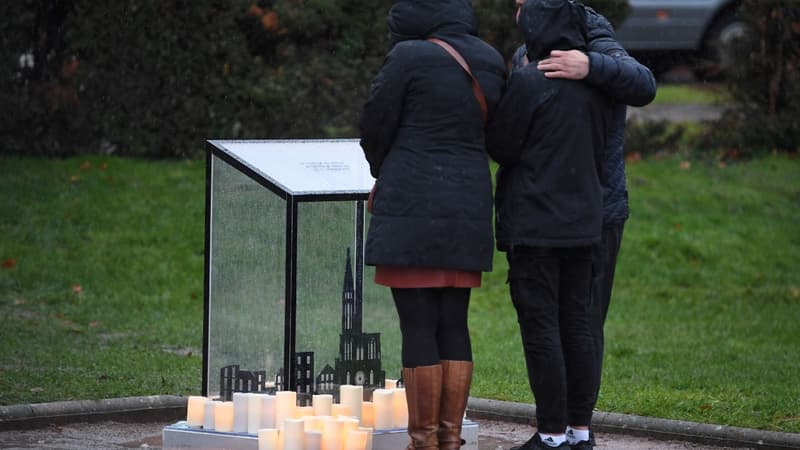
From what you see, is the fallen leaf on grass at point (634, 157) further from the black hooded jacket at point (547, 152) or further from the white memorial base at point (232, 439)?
the black hooded jacket at point (547, 152)

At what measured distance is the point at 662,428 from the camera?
263 inches

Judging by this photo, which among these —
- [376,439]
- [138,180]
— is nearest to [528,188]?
[376,439]

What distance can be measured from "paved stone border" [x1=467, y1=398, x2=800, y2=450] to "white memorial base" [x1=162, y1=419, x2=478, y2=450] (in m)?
1.11

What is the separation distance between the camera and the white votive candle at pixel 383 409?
228 inches

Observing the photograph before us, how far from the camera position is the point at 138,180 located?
1245cm

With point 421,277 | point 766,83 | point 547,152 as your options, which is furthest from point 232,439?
point 766,83

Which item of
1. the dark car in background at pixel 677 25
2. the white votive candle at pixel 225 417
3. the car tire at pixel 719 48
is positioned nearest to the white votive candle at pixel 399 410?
the white votive candle at pixel 225 417

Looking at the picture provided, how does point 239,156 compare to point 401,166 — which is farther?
point 239,156

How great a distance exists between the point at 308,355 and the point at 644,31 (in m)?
12.9

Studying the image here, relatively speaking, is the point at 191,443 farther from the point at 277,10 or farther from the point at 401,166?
the point at 277,10

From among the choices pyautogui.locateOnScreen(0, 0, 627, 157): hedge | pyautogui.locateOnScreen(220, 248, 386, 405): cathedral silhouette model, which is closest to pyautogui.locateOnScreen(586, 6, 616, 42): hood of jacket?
pyautogui.locateOnScreen(220, 248, 386, 405): cathedral silhouette model

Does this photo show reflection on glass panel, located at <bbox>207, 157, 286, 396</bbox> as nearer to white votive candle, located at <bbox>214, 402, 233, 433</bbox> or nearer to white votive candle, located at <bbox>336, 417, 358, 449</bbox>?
white votive candle, located at <bbox>214, 402, 233, 433</bbox>

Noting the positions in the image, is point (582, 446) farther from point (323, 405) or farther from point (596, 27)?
point (596, 27)

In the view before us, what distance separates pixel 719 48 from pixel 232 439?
959 cm
